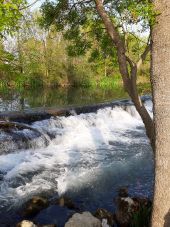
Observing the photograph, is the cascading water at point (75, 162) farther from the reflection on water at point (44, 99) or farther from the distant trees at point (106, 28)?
the reflection on water at point (44, 99)

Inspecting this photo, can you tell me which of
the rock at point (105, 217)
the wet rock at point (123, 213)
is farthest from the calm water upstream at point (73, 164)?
the wet rock at point (123, 213)

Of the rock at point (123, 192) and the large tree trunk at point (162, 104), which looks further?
the rock at point (123, 192)

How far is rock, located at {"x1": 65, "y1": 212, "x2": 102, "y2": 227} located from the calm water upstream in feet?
3.29

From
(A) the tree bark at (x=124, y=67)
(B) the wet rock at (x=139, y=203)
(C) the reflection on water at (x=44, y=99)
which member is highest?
(A) the tree bark at (x=124, y=67)

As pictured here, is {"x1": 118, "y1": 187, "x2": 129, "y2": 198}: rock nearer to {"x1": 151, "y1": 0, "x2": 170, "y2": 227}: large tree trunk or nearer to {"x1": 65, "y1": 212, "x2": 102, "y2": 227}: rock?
{"x1": 65, "y1": 212, "x2": 102, "y2": 227}: rock

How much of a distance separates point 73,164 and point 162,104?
23.2 feet

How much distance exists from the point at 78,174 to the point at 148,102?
15.6m

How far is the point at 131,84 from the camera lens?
606cm

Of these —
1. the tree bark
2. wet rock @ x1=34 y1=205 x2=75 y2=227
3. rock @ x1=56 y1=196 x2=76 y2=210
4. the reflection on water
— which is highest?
the tree bark

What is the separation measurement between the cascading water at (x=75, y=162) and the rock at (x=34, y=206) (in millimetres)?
307

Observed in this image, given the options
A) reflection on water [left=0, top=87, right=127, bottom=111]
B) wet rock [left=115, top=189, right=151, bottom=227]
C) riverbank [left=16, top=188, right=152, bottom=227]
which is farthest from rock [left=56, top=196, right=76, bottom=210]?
reflection on water [left=0, top=87, right=127, bottom=111]

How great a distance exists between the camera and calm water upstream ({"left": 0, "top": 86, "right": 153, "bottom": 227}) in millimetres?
8781

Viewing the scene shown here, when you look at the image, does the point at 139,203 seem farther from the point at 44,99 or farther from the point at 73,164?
the point at 44,99

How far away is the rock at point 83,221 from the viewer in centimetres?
637
